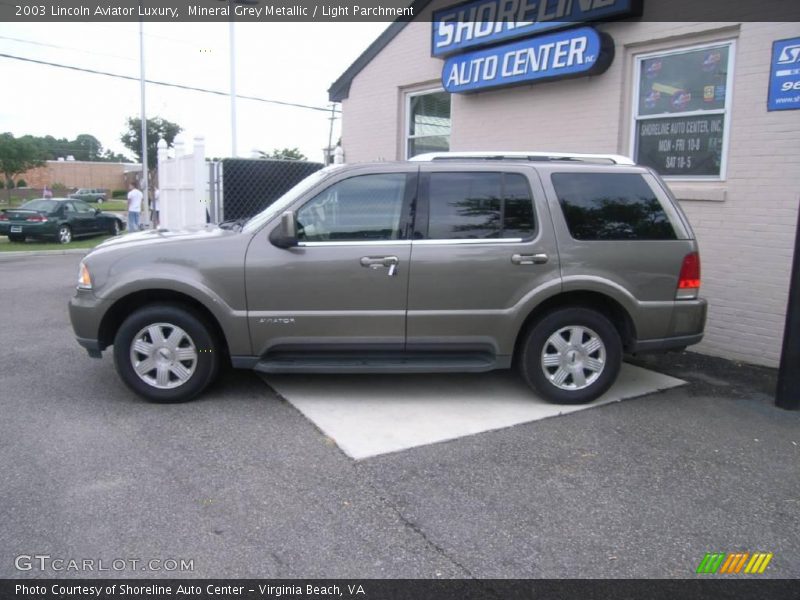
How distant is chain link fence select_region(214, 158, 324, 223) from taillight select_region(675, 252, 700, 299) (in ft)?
18.6

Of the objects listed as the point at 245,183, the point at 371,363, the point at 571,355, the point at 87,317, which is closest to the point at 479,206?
the point at 571,355

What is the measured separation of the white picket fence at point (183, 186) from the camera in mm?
9695

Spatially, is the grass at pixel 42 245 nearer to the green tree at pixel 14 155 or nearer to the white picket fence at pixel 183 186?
the white picket fence at pixel 183 186

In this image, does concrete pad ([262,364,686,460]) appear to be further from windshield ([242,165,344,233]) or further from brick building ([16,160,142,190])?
brick building ([16,160,142,190])

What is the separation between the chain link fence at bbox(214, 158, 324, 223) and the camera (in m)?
9.11

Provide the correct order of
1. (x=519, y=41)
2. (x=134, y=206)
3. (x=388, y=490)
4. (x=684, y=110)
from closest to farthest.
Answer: (x=388, y=490)
(x=684, y=110)
(x=519, y=41)
(x=134, y=206)

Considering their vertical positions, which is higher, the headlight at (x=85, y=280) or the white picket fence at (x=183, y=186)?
the white picket fence at (x=183, y=186)

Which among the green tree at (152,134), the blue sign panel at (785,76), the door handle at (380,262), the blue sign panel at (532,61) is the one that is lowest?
the door handle at (380,262)

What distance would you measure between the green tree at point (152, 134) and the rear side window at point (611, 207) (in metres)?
49.4

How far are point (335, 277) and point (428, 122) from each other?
6.23 meters

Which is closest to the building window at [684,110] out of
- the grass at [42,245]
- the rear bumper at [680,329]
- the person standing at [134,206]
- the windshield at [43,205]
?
the rear bumper at [680,329]

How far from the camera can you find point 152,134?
5356 cm

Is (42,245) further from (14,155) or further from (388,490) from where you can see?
(14,155)

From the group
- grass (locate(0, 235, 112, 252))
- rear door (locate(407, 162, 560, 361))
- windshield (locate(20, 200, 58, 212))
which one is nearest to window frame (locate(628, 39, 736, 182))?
rear door (locate(407, 162, 560, 361))
